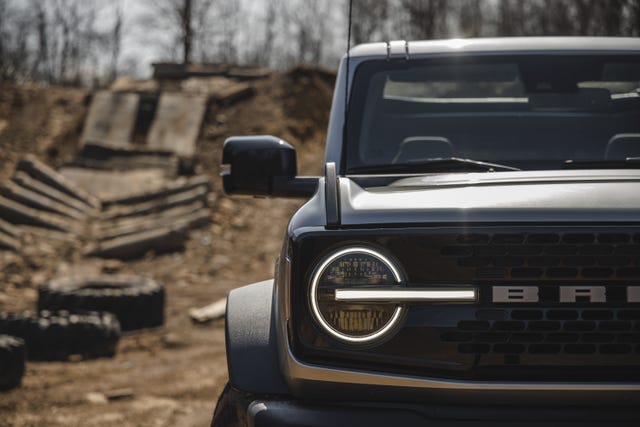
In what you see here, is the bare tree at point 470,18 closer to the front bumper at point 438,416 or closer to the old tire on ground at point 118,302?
the old tire on ground at point 118,302

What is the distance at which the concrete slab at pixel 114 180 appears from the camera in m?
14.0

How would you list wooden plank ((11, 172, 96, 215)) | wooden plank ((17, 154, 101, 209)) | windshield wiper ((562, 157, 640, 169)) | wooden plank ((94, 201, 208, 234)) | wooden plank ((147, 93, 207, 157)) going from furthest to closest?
wooden plank ((147, 93, 207, 157)) < wooden plank ((17, 154, 101, 209)) < wooden plank ((11, 172, 96, 215)) < wooden plank ((94, 201, 208, 234)) < windshield wiper ((562, 157, 640, 169))

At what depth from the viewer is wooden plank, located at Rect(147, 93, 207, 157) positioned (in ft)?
51.9

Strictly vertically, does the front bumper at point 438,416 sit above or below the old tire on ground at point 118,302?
above

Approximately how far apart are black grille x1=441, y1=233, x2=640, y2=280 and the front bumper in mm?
312

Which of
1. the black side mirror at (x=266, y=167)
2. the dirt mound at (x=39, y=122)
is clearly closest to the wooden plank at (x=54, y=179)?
the dirt mound at (x=39, y=122)

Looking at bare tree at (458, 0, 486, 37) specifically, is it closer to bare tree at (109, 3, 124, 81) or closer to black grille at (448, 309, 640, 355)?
bare tree at (109, 3, 124, 81)

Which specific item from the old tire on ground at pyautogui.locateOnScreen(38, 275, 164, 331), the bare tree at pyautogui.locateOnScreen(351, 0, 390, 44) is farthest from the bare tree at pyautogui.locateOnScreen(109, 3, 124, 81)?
the old tire on ground at pyautogui.locateOnScreen(38, 275, 164, 331)

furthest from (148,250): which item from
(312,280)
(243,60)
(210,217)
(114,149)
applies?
(243,60)

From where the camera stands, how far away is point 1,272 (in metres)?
10.3

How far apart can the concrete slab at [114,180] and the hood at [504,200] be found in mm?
11896

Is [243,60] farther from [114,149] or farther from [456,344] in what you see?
[456,344]

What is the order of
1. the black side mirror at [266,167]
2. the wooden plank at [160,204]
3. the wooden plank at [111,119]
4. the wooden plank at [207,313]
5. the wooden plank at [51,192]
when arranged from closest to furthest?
the black side mirror at [266,167], the wooden plank at [207,313], the wooden plank at [160,204], the wooden plank at [51,192], the wooden plank at [111,119]

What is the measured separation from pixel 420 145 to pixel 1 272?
27.2 feet
